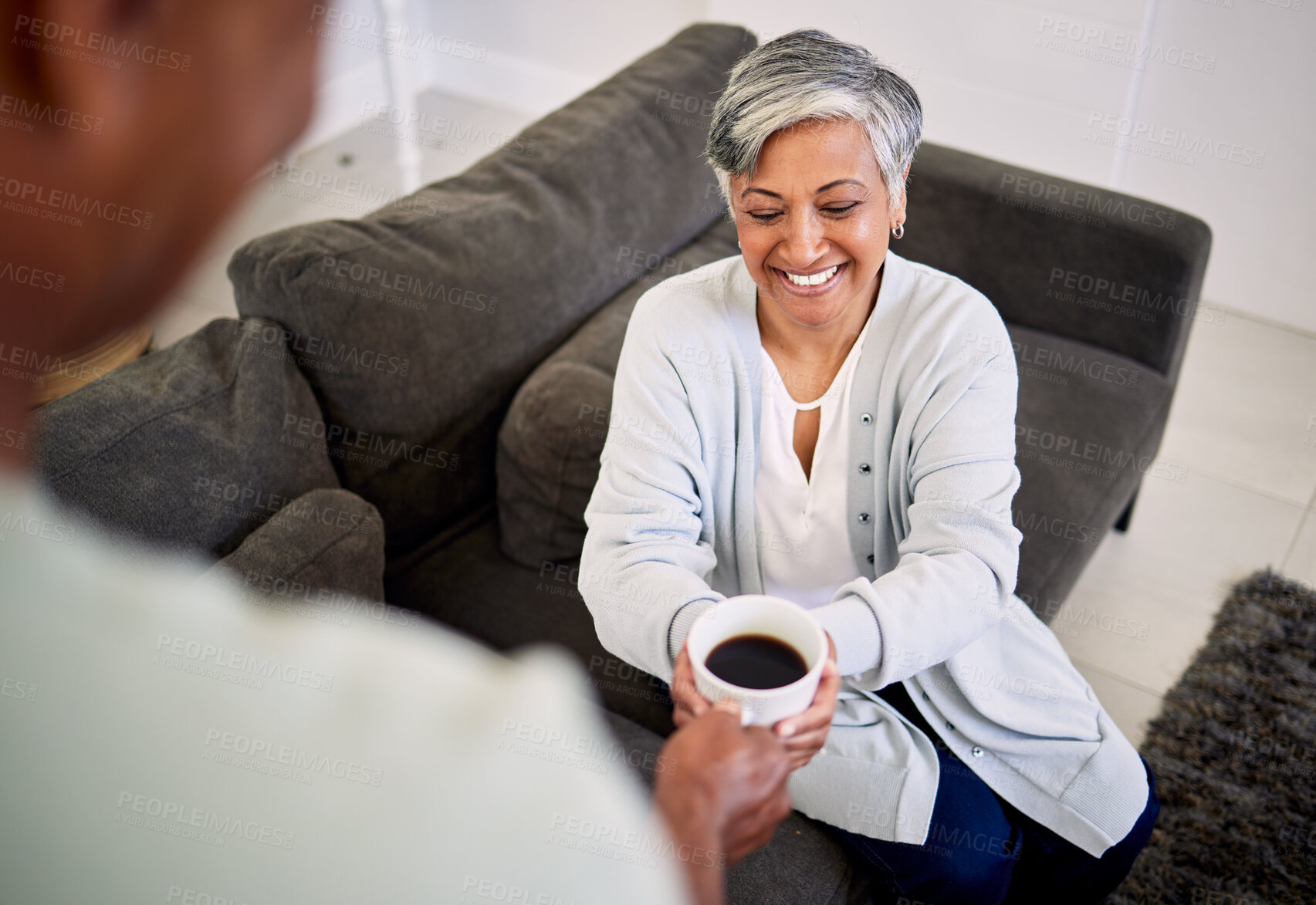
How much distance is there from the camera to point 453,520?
77.2 inches

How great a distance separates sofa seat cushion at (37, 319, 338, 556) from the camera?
1.34 meters

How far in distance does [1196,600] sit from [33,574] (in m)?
2.38

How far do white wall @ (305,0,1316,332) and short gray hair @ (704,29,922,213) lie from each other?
200 cm

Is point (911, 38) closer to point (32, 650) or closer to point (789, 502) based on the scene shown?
point (789, 502)

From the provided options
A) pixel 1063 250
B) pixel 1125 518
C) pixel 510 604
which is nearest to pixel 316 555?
pixel 510 604

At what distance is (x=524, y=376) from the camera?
75.9 inches

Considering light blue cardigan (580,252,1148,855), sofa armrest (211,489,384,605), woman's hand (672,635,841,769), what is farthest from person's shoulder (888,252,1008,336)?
sofa armrest (211,489,384,605)

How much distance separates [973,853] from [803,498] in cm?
53

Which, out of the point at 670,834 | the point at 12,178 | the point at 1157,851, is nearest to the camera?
the point at 12,178

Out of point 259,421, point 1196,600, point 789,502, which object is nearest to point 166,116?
point 789,502

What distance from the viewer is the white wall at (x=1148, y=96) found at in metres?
2.72

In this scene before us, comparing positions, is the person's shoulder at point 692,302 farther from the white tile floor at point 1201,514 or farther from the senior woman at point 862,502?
the white tile floor at point 1201,514

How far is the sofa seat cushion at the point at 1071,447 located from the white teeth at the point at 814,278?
77 cm

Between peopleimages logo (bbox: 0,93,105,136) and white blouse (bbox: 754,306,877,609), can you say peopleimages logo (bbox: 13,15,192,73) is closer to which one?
peopleimages logo (bbox: 0,93,105,136)
